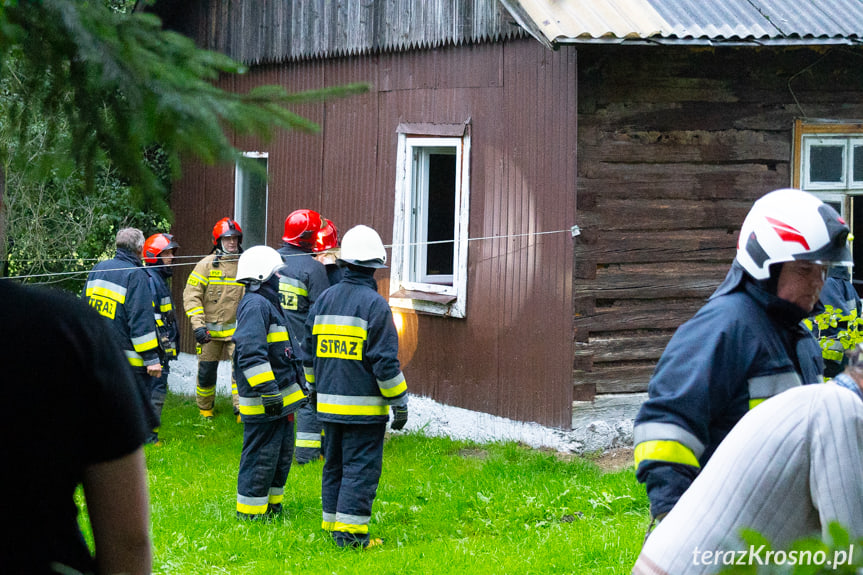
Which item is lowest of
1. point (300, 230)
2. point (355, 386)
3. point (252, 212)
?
point (355, 386)

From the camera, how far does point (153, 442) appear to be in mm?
10500

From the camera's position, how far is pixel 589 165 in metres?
8.92

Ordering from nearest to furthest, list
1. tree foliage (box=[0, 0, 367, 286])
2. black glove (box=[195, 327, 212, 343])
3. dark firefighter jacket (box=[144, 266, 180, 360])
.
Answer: tree foliage (box=[0, 0, 367, 286])
dark firefighter jacket (box=[144, 266, 180, 360])
black glove (box=[195, 327, 212, 343])

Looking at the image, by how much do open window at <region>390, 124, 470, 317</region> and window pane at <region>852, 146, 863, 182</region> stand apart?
11.8 ft

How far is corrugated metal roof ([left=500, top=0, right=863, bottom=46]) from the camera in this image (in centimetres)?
816

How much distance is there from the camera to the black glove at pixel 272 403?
7.33 m

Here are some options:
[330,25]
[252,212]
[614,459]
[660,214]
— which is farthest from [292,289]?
[252,212]

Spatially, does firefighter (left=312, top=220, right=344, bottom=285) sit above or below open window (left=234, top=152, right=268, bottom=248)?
below

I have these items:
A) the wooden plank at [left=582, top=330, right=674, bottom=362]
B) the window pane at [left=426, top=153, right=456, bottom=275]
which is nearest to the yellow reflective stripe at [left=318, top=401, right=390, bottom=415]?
the wooden plank at [left=582, top=330, right=674, bottom=362]

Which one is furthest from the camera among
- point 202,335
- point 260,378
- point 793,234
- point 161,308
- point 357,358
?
Result: point 202,335

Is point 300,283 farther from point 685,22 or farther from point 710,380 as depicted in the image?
point 710,380

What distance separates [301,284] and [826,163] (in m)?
4.97

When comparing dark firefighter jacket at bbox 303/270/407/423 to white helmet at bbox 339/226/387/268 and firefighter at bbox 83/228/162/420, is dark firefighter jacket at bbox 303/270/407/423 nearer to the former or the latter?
white helmet at bbox 339/226/387/268

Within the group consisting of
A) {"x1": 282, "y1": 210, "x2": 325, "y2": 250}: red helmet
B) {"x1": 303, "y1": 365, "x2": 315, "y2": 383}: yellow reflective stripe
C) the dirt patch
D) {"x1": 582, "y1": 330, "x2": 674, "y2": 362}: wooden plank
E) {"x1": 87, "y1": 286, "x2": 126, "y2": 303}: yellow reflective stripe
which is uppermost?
{"x1": 282, "y1": 210, "x2": 325, "y2": 250}: red helmet
